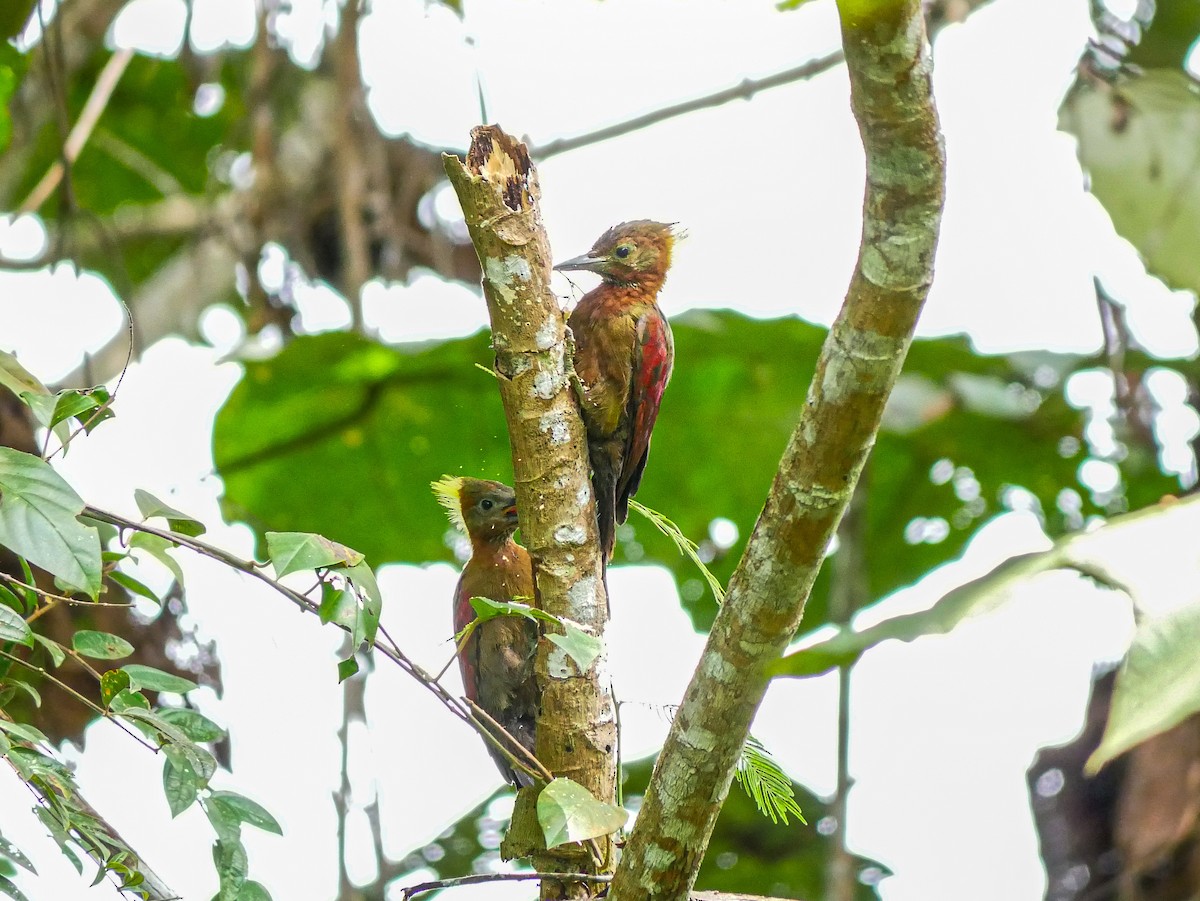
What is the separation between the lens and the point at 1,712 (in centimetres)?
197

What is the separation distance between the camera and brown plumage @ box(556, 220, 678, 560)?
348 cm

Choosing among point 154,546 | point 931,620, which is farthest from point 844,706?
point 931,620

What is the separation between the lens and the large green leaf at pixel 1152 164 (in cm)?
195

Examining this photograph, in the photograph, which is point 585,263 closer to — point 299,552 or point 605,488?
point 605,488

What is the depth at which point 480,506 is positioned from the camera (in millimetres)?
3977

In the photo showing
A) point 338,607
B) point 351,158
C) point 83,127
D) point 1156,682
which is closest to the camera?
point 1156,682

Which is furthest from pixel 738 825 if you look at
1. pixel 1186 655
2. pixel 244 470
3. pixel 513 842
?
pixel 1186 655

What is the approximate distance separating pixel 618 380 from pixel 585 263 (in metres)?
0.55

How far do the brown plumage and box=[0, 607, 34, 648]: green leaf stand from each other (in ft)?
6.01

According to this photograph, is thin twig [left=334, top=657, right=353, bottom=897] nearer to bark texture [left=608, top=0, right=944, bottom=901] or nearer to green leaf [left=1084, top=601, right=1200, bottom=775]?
bark texture [left=608, top=0, right=944, bottom=901]

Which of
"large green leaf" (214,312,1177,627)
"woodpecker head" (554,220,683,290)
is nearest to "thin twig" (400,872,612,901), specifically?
"woodpecker head" (554,220,683,290)

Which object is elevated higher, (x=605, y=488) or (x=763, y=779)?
(x=605, y=488)

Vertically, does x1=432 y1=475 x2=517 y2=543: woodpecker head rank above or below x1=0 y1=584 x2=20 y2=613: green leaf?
above

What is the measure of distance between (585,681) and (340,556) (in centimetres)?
71
